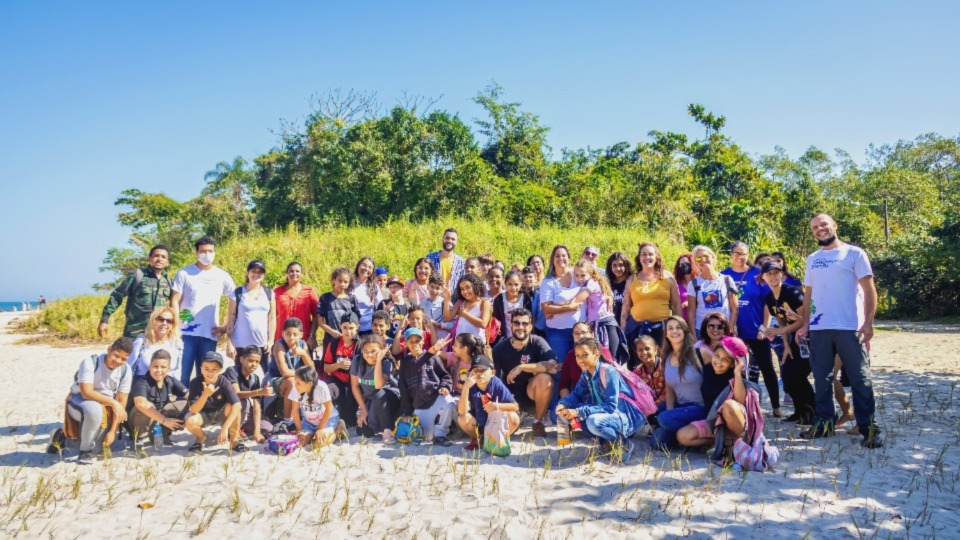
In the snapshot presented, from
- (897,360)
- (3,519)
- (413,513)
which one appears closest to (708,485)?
(413,513)

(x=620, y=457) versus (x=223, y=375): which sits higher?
(x=223, y=375)

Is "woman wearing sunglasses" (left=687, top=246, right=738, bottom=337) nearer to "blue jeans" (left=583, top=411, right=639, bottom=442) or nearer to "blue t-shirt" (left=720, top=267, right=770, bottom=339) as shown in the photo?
"blue t-shirt" (left=720, top=267, right=770, bottom=339)

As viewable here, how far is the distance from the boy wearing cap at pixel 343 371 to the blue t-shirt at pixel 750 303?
157 inches

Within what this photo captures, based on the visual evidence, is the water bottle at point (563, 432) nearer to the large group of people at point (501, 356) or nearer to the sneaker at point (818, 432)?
the large group of people at point (501, 356)

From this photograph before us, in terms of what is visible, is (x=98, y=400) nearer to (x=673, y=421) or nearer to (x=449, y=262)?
(x=449, y=262)

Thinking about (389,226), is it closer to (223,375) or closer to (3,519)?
(223,375)

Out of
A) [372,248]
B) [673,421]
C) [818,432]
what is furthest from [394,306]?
[372,248]

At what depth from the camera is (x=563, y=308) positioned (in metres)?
6.19

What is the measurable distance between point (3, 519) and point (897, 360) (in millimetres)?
12714

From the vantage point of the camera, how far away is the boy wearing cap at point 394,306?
271 inches

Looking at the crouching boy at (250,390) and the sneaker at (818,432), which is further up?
the crouching boy at (250,390)

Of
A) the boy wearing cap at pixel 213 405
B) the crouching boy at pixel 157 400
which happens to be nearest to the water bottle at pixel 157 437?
the crouching boy at pixel 157 400

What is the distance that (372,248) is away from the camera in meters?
16.1

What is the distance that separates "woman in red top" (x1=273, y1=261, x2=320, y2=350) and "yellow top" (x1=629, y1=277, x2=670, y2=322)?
11.5 ft
